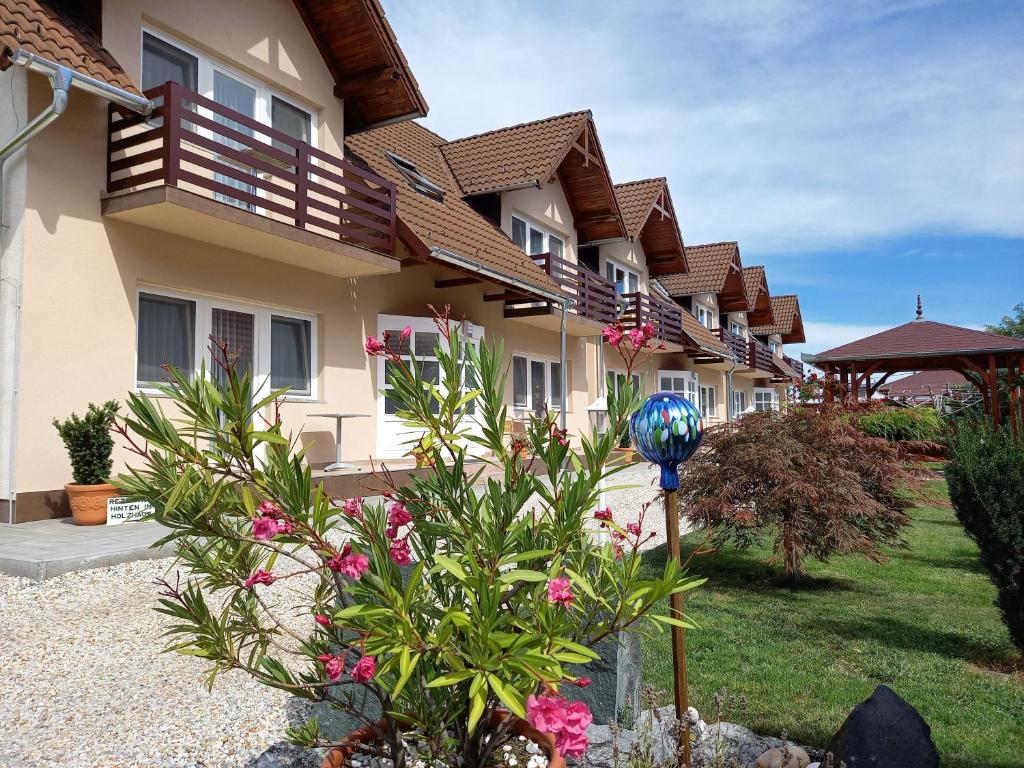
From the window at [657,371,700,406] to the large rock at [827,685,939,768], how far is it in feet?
72.2

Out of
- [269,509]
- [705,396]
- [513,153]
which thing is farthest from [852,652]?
[705,396]

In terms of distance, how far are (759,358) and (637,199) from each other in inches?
600

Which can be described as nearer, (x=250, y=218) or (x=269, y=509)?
(x=269, y=509)

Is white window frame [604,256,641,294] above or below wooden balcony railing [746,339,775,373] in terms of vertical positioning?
above

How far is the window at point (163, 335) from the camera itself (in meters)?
8.66

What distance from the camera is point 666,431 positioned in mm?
2635

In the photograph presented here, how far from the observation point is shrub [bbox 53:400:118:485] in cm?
730

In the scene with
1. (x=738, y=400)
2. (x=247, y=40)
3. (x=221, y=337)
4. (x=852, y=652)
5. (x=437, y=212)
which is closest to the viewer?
(x=852, y=652)

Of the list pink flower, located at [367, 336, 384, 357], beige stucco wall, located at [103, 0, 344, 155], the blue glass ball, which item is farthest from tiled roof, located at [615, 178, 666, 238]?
pink flower, located at [367, 336, 384, 357]

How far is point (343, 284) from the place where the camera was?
37.3 feet

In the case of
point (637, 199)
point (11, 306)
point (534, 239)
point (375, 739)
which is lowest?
point (375, 739)

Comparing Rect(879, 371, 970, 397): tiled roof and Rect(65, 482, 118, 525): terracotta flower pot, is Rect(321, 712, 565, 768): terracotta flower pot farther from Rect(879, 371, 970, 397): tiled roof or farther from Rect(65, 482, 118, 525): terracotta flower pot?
Rect(879, 371, 970, 397): tiled roof

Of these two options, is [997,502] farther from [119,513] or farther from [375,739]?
[119,513]

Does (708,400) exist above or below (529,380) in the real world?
below
